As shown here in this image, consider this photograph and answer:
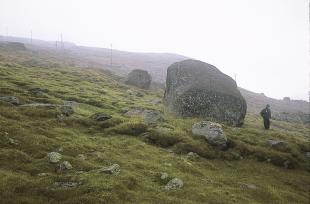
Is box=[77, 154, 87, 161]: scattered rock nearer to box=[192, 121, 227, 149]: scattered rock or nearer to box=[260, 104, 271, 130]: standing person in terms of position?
box=[192, 121, 227, 149]: scattered rock

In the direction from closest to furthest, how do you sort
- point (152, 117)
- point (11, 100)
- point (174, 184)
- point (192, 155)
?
point (174, 184), point (192, 155), point (11, 100), point (152, 117)

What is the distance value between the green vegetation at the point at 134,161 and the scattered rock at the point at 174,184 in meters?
0.42

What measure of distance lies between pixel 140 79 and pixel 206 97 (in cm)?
4887

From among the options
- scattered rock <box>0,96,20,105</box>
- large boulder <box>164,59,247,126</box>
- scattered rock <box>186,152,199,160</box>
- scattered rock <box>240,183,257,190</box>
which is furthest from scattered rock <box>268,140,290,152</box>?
scattered rock <box>0,96,20,105</box>

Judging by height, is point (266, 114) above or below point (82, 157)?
below

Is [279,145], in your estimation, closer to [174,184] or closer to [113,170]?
[174,184]

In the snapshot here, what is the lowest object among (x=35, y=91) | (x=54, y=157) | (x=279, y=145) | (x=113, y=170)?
(x=279, y=145)

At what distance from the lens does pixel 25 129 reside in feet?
85.4

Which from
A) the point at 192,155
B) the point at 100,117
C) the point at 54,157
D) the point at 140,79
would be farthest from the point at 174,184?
the point at 140,79

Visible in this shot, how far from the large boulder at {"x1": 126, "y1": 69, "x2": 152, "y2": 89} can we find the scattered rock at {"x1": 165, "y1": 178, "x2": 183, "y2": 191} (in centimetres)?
6575

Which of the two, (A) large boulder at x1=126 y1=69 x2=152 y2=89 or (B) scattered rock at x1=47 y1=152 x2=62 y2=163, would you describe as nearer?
(B) scattered rock at x1=47 y1=152 x2=62 y2=163

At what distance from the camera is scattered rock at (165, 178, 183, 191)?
67.5 feet

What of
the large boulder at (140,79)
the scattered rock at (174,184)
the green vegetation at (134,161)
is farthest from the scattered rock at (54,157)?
the large boulder at (140,79)

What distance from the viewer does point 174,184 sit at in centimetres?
2105
